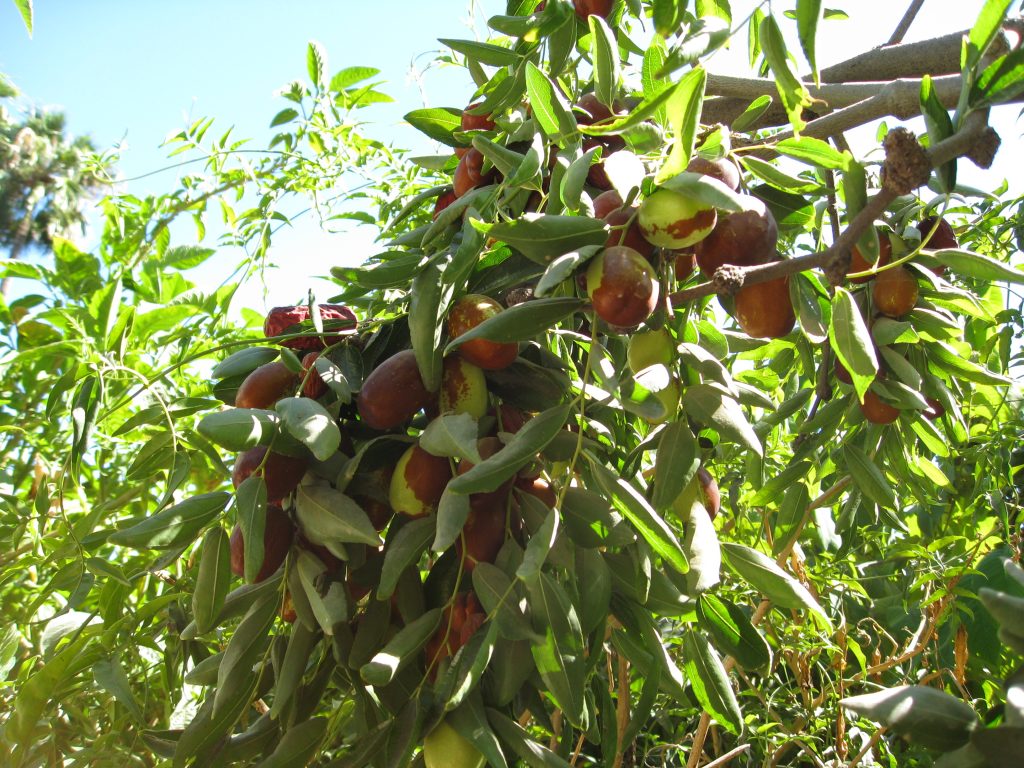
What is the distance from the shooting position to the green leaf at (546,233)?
64 cm

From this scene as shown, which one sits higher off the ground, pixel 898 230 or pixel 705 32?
pixel 705 32

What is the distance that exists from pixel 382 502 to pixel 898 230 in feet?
2.08

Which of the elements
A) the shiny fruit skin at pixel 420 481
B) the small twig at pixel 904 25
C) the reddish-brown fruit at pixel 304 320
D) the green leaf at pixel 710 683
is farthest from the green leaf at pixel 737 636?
the small twig at pixel 904 25

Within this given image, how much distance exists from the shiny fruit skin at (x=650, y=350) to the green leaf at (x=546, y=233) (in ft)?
0.36

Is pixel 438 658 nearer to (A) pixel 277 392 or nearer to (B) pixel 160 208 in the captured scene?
(A) pixel 277 392

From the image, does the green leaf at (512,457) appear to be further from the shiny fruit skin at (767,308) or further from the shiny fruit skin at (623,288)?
the shiny fruit skin at (767,308)

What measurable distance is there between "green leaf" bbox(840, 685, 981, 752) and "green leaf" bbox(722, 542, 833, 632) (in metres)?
0.18

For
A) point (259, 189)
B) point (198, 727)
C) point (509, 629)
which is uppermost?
point (259, 189)

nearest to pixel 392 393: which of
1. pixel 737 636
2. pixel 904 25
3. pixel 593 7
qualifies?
pixel 737 636

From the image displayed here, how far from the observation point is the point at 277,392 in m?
0.84

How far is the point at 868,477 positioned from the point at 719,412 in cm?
36

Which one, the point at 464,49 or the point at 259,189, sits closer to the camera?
the point at 464,49

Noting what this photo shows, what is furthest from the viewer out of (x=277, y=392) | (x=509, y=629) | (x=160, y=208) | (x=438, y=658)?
(x=160, y=208)

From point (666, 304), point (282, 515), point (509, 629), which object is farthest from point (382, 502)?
point (666, 304)
